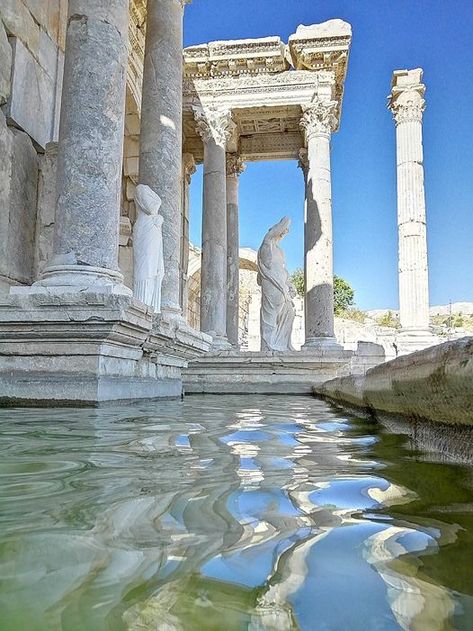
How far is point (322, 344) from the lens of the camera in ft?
37.1

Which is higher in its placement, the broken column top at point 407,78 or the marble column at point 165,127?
the broken column top at point 407,78

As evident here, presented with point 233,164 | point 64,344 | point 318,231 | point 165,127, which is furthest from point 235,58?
point 64,344

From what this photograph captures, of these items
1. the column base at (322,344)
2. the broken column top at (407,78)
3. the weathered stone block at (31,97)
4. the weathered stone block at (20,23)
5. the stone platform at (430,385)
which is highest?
the broken column top at (407,78)

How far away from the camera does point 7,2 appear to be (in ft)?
21.0

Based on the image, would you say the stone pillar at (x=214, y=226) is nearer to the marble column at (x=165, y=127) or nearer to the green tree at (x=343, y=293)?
the marble column at (x=165, y=127)

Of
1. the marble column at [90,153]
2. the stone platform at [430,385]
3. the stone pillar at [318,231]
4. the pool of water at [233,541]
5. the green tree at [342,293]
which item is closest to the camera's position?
the pool of water at [233,541]

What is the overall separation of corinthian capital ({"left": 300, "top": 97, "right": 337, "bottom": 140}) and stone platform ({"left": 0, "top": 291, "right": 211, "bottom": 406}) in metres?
9.31

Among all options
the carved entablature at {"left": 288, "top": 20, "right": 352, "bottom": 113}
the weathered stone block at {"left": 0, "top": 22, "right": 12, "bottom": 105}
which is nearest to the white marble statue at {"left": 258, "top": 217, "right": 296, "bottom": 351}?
the carved entablature at {"left": 288, "top": 20, "right": 352, "bottom": 113}

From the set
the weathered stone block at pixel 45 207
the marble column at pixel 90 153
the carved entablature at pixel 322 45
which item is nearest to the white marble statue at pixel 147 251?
the marble column at pixel 90 153

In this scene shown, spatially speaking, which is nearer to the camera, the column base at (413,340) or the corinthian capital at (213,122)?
the corinthian capital at (213,122)

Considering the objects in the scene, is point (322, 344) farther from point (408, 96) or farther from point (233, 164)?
point (408, 96)

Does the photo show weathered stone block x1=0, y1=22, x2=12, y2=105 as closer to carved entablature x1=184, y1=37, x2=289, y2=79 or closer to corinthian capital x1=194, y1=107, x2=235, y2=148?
corinthian capital x1=194, y1=107, x2=235, y2=148

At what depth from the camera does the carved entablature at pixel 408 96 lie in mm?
14273

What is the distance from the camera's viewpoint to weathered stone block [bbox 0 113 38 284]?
6203mm
